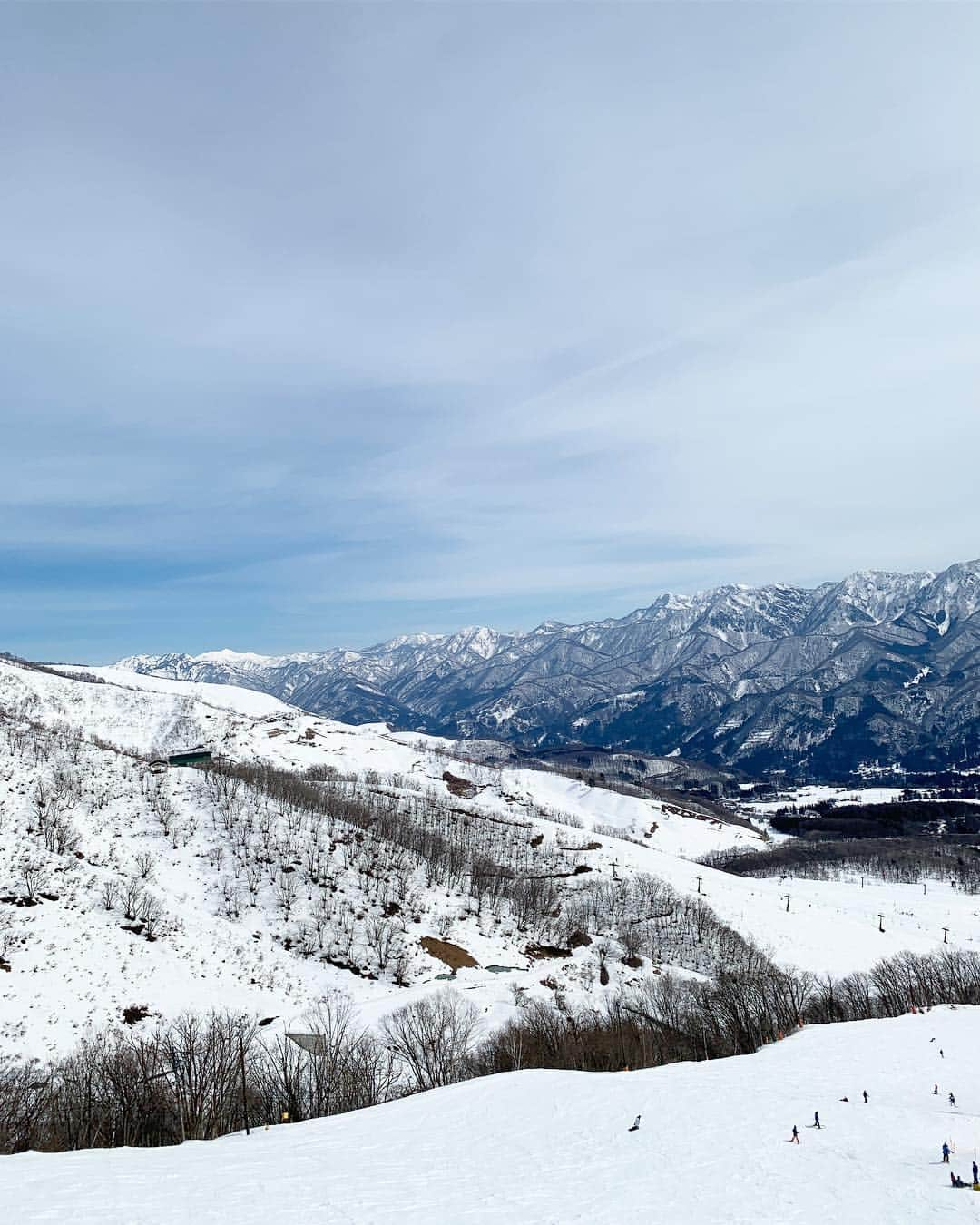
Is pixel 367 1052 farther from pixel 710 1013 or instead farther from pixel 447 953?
pixel 710 1013

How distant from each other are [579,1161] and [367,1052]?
27.1 meters

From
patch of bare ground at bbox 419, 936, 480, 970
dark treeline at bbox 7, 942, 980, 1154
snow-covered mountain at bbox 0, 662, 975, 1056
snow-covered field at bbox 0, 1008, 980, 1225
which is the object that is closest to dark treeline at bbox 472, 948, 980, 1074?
dark treeline at bbox 7, 942, 980, 1154

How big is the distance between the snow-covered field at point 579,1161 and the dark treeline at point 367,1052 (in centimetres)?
896

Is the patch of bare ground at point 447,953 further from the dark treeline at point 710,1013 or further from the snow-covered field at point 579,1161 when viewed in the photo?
the snow-covered field at point 579,1161

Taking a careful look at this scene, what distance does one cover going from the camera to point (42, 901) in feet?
191

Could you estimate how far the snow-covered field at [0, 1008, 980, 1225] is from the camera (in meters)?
17.1

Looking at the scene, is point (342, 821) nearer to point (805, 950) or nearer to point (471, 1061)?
point (471, 1061)

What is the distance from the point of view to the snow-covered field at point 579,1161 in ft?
56.2

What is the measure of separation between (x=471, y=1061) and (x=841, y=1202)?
35.8 metres

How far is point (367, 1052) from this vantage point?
43.9 meters

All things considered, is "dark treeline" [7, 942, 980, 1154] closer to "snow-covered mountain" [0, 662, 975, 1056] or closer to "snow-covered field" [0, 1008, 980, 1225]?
"snow-covered mountain" [0, 662, 975, 1056]

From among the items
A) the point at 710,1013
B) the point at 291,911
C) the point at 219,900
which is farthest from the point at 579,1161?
the point at 219,900

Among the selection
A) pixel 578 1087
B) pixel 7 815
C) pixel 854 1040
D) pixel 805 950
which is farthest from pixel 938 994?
pixel 7 815

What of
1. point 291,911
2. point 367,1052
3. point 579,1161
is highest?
point 579,1161
